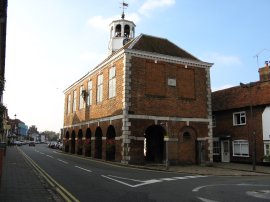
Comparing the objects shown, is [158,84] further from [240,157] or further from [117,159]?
[240,157]

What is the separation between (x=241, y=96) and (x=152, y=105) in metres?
11.3

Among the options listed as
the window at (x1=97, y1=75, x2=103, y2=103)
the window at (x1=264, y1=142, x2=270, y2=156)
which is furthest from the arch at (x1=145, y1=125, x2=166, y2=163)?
the window at (x1=264, y1=142, x2=270, y2=156)

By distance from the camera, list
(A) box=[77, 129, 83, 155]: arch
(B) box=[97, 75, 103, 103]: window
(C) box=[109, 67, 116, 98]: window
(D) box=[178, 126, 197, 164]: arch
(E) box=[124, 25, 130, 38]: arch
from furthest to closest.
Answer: (A) box=[77, 129, 83, 155]: arch < (E) box=[124, 25, 130, 38]: arch < (B) box=[97, 75, 103, 103]: window < (C) box=[109, 67, 116, 98]: window < (D) box=[178, 126, 197, 164]: arch

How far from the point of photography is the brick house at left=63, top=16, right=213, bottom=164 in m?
31.0

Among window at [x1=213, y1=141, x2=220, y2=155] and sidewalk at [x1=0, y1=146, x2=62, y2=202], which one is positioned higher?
window at [x1=213, y1=141, x2=220, y2=155]

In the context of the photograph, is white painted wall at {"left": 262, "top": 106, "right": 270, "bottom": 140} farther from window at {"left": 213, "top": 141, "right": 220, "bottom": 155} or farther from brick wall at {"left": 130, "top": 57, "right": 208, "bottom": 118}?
window at {"left": 213, "top": 141, "right": 220, "bottom": 155}

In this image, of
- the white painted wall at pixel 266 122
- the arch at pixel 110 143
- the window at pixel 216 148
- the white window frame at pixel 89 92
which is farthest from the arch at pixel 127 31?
the white painted wall at pixel 266 122

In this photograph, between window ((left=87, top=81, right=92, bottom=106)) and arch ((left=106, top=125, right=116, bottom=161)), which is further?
window ((left=87, top=81, right=92, bottom=106))

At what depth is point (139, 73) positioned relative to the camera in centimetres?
3192

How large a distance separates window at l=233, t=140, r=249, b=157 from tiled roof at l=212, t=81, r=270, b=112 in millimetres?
3701

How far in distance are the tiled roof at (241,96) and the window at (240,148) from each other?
12.1ft

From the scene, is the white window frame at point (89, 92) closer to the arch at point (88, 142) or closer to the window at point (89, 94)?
the window at point (89, 94)

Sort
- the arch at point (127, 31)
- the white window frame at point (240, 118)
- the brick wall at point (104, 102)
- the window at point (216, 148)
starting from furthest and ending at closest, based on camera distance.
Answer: the arch at point (127, 31)
the window at point (216, 148)
the white window frame at point (240, 118)
the brick wall at point (104, 102)

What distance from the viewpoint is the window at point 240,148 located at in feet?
117
